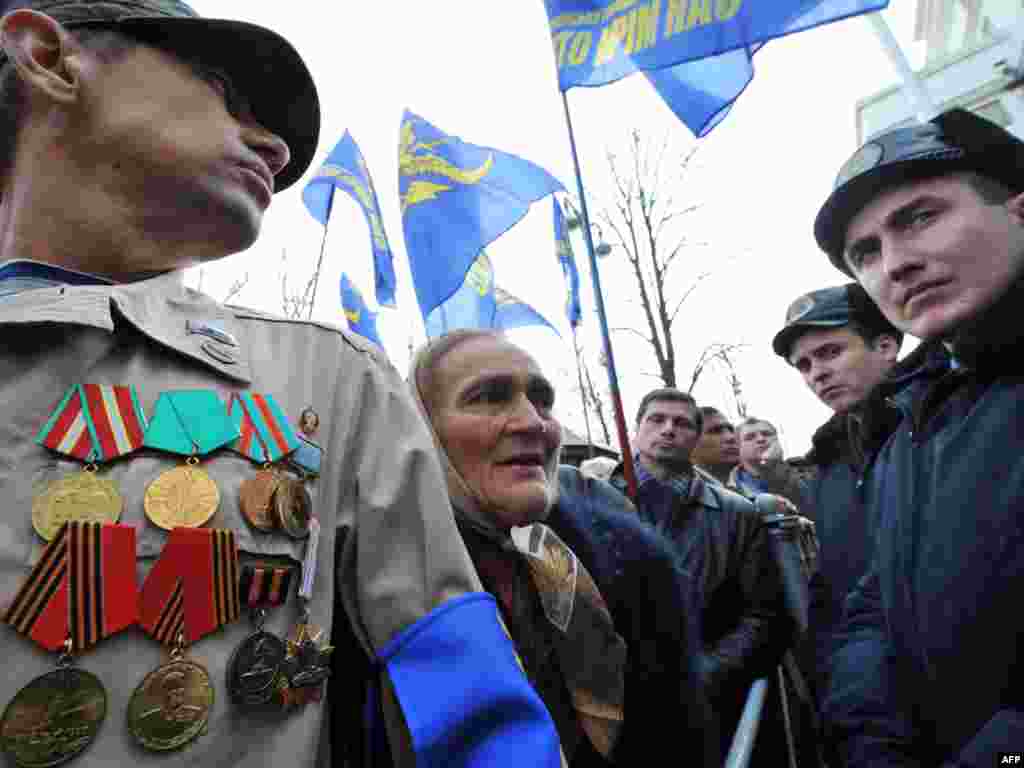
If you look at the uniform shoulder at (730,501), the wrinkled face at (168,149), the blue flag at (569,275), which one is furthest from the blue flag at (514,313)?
the wrinkled face at (168,149)

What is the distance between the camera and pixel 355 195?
6.80 meters

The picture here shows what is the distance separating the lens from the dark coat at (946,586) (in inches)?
49.0

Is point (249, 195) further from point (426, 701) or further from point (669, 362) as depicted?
point (669, 362)

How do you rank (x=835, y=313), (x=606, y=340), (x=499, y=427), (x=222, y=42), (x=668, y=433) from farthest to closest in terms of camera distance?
(x=668, y=433)
(x=606, y=340)
(x=835, y=313)
(x=499, y=427)
(x=222, y=42)

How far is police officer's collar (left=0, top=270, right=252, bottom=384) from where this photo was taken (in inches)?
29.8

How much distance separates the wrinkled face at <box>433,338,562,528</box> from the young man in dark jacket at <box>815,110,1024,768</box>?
949 mm

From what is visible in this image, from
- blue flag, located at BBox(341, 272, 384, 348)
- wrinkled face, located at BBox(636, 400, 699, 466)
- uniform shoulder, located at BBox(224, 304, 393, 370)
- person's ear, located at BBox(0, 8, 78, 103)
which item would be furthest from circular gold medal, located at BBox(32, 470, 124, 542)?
blue flag, located at BBox(341, 272, 384, 348)

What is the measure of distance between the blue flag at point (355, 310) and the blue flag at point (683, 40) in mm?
3969

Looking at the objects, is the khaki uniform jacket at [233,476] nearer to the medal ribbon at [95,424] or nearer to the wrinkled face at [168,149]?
the medal ribbon at [95,424]

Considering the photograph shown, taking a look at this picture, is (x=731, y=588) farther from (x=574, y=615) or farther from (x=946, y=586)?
(x=946, y=586)

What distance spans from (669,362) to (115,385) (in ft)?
47.4

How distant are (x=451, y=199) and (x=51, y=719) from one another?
542 cm

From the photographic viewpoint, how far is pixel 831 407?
10.1ft

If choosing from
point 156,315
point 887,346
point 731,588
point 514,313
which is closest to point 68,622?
point 156,315
